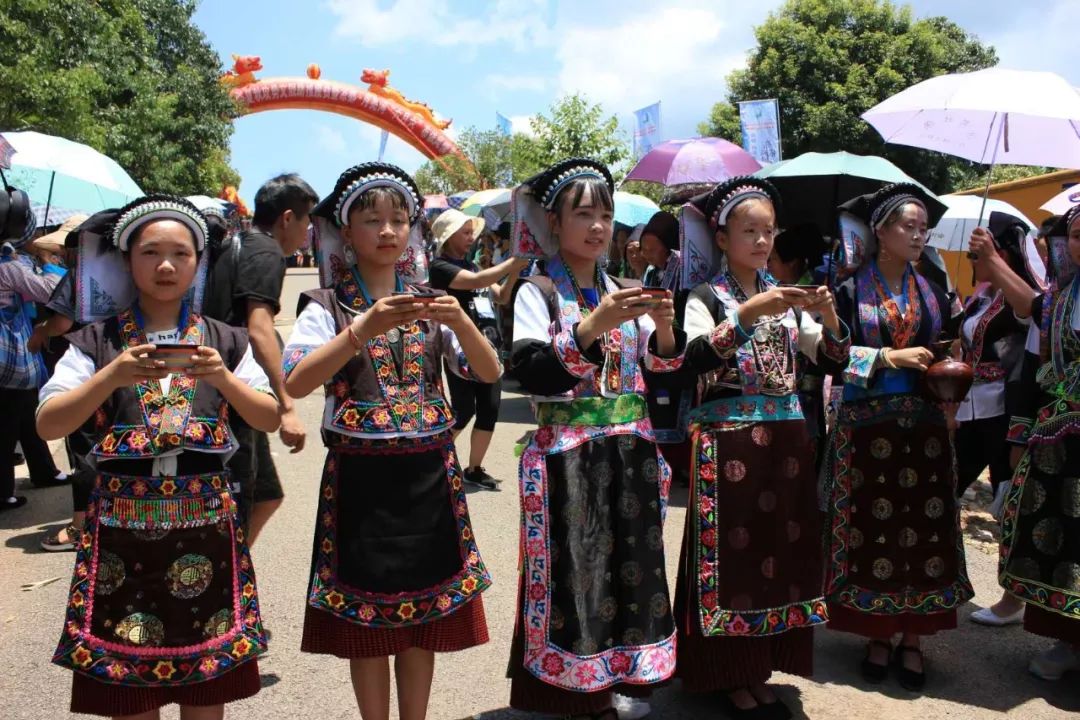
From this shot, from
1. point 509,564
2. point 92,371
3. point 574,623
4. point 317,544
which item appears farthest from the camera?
point 509,564

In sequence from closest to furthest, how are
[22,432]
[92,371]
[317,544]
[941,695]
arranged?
[92,371] < [317,544] < [941,695] < [22,432]

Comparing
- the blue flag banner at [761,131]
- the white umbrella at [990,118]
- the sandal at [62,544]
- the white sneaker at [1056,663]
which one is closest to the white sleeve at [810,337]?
the white umbrella at [990,118]

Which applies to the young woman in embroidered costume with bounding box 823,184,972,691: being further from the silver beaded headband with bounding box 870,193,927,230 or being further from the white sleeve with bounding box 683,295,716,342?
the white sleeve with bounding box 683,295,716,342

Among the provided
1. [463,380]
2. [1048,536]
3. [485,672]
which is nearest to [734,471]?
[485,672]

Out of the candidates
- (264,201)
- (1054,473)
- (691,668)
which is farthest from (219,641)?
(1054,473)

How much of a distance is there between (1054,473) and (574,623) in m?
2.17

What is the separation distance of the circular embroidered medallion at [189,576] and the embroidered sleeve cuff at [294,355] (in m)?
0.58

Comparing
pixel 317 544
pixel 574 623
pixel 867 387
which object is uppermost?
pixel 867 387

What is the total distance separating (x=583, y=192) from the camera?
297cm

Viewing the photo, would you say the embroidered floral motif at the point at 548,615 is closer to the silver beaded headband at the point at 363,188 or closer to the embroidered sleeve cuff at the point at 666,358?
the embroidered sleeve cuff at the point at 666,358

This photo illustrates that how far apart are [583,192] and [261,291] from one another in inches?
57.7

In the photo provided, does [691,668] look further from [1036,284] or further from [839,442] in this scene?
[1036,284]

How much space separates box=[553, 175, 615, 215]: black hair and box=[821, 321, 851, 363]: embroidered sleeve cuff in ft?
3.57

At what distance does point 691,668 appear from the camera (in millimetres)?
3324
